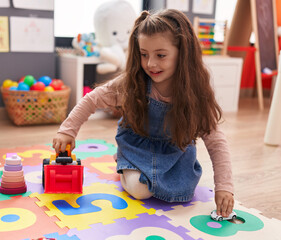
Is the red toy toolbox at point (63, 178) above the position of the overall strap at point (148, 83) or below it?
below

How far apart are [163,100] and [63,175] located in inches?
14.4

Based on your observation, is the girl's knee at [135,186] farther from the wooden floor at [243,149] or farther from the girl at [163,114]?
the wooden floor at [243,149]

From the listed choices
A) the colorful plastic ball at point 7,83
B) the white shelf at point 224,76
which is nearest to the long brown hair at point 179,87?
the colorful plastic ball at point 7,83

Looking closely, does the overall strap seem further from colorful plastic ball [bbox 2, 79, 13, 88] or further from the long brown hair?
colorful plastic ball [bbox 2, 79, 13, 88]

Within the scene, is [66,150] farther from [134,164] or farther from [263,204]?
[263,204]

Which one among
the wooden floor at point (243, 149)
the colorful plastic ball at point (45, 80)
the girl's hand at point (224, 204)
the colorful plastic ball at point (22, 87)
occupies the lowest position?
the wooden floor at point (243, 149)

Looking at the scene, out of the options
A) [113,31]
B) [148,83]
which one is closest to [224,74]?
[113,31]

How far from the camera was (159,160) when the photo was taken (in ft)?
3.84

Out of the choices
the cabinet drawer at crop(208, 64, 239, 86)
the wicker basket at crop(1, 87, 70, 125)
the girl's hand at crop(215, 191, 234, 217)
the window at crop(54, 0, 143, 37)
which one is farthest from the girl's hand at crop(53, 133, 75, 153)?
the cabinet drawer at crop(208, 64, 239, 86)

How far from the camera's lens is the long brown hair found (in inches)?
42.6

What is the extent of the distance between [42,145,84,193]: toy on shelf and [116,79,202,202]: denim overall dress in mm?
134

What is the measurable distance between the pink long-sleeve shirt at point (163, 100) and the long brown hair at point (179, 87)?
4 cm

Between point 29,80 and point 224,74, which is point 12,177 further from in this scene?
point 224,74

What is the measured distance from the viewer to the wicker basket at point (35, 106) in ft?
6.48
